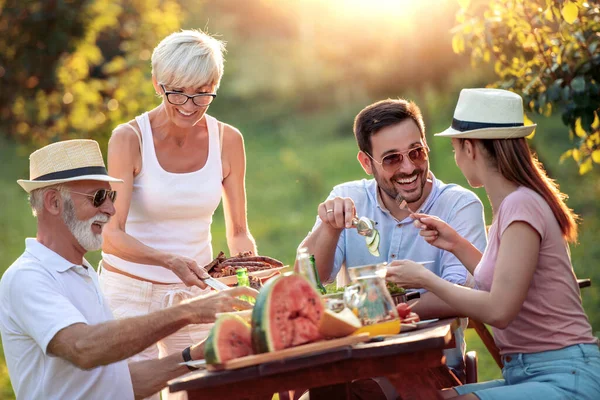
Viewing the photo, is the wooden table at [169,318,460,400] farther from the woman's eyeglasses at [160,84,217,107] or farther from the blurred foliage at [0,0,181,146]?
the blurred foliage at [0,0,181,146]

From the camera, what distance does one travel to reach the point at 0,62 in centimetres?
938

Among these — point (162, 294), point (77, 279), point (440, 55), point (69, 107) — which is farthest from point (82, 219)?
point (440, 55)

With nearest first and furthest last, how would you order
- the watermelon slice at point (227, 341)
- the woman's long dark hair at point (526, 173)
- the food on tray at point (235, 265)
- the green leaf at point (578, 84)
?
the watermelon slice at point (227, 341) → the woman's long dark hair at point (526, 173) → the food on tray at point (235, 265) → the green leaf at point (578, 84)

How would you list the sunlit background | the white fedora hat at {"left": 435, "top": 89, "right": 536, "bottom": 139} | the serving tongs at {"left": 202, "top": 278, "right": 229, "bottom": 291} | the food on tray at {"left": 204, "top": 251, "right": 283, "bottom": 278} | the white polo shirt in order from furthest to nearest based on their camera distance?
the sunlit background < the food on tray at {"left": 204, "top": 251, "right": 283, "bottom": 278} < the serving tongs at {"left": 202, "top": 278, "right": 229, "bottom": 291} < the white fedora hat at {"left": 435, "top": 89, "right": 536, "bottom": 139} < the white polo shirt

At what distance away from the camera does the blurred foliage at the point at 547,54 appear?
5336 mm

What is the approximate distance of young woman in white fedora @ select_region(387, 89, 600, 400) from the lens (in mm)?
3238

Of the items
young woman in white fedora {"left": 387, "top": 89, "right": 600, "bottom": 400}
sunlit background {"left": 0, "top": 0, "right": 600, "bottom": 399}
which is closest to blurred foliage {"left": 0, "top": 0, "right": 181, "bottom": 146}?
sunlit background {"left": 0, "top": 0, "right": 600, "bottom": 399}

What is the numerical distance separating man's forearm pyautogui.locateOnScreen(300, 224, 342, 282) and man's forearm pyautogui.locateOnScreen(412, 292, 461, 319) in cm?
65

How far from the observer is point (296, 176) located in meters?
19.3

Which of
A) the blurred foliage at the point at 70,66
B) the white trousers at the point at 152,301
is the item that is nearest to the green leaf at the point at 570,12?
the white trousers at the point at 152,301

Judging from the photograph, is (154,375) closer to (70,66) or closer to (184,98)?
(184,98)

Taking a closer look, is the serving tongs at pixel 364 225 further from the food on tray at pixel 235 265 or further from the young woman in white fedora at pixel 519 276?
the young woman in white fedora at pixel 519 276

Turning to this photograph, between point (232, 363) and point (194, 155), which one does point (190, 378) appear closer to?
point (232, 363)

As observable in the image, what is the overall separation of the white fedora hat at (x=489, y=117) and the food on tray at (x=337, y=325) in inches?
42.5
